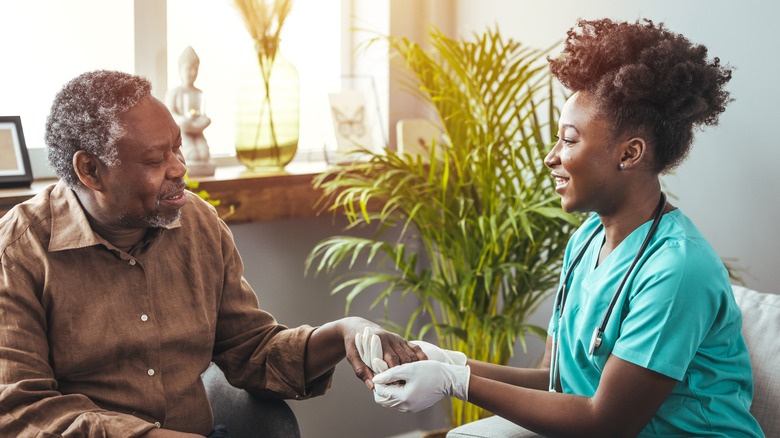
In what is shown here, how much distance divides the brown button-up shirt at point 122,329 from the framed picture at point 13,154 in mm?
620

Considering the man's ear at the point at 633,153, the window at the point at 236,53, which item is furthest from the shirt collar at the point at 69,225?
the window at the point at 236,53

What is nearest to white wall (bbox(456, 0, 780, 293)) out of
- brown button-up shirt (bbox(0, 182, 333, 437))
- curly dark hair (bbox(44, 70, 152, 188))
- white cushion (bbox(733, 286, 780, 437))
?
white cushion (bbox(733, 286, 780, 437))

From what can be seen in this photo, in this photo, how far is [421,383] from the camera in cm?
168

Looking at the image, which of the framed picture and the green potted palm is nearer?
the framed picture

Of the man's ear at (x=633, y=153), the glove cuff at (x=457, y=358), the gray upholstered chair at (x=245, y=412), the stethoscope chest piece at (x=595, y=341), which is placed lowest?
the gray upholstered chair at (x=245, y=412)

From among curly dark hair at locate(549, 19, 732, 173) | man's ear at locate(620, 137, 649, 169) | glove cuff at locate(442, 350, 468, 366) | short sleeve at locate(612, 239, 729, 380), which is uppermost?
curly dark hair at locate(549, 19, 732, 173)

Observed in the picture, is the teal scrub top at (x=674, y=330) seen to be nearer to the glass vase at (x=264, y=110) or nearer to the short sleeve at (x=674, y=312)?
the short sleeve at (x=674, y=312)

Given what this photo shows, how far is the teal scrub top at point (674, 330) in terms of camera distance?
4.94 feet

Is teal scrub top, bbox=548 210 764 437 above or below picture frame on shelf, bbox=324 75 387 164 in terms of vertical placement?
below

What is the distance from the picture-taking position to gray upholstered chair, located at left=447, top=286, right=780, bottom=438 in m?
1.77

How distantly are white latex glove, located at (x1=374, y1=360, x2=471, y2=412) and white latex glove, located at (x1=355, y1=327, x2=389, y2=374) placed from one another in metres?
0.03

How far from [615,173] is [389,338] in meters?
0.54

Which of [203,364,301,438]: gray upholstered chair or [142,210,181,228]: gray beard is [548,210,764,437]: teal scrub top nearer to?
[203,364,301,438]: gray upholstered chair

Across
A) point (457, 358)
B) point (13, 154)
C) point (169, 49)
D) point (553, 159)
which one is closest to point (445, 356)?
point (457, 358)
